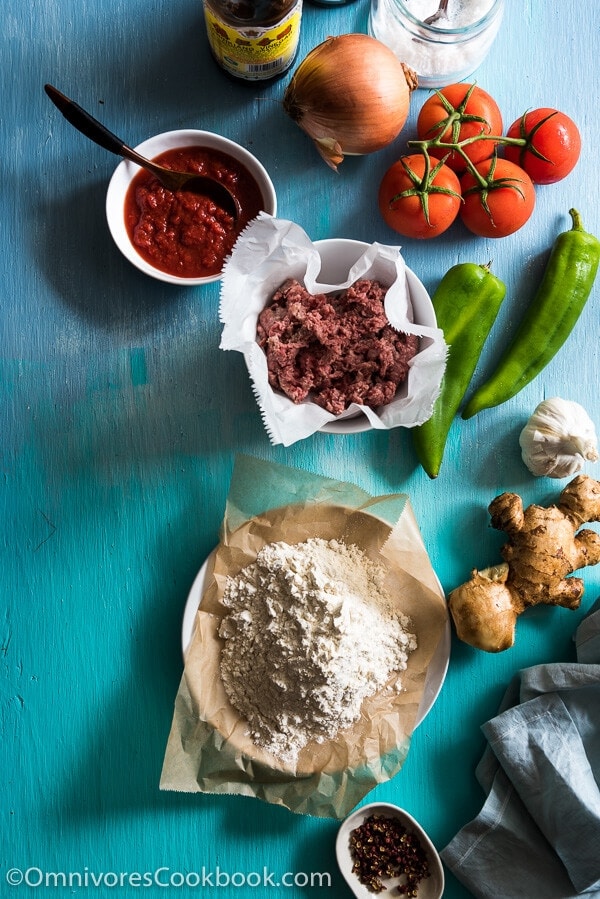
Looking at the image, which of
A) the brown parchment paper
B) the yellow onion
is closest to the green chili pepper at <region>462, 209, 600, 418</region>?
the brown parchment paper

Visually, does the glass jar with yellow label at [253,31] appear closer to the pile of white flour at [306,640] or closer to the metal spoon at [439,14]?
the metal spoon at [439,14]

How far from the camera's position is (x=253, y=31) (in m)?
1.49

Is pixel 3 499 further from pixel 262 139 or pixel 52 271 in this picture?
pixel 262 139

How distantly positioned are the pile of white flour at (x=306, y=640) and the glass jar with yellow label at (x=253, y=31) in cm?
105

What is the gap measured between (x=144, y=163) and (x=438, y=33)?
699 millimetres

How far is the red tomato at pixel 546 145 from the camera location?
1.73 m

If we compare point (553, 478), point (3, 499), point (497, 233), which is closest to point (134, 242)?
point (3, 499)

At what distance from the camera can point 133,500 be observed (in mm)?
1844

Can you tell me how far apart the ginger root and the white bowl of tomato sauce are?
0.87m

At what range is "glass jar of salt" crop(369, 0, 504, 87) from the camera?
1.66 meters

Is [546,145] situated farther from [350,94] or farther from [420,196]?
[350,94]

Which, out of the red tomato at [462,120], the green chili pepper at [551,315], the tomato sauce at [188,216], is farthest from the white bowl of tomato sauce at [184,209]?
the green chili pepper at [551,315]

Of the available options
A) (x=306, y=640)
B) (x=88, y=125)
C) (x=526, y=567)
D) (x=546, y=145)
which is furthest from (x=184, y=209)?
(x=526, y=567)

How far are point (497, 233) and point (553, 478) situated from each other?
23.7 inches
